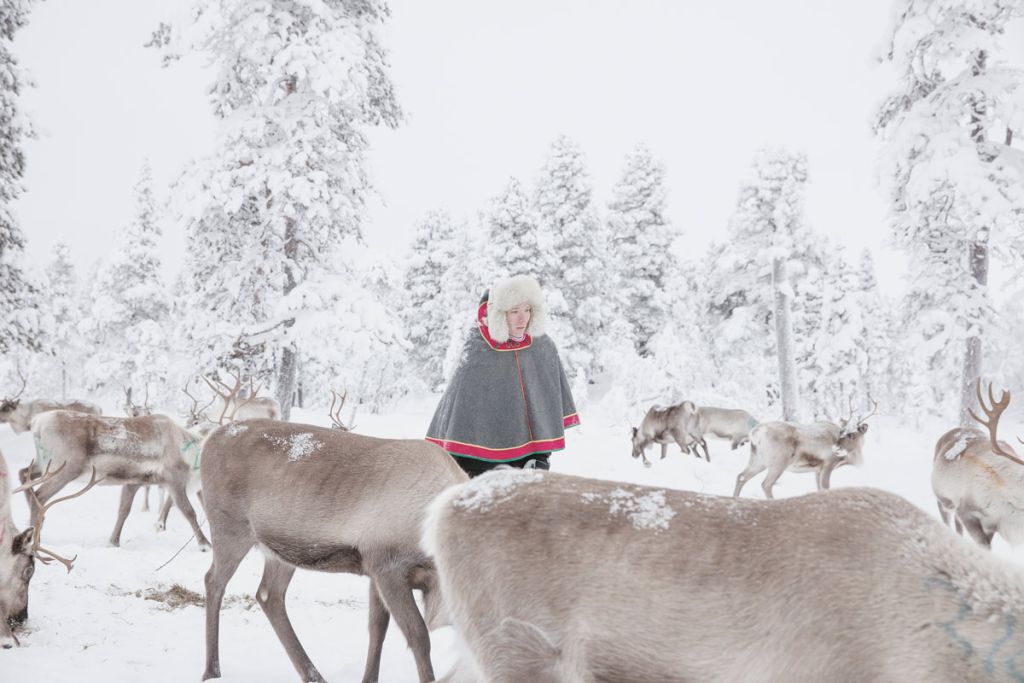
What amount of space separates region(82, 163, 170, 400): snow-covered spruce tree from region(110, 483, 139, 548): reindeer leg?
69.3 ft

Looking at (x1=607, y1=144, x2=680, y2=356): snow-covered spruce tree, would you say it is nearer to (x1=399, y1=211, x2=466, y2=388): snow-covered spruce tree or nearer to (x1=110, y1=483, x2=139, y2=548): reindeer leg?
(x1=399, y1=211, x2=466, y2=388): snow-covered spruce tree

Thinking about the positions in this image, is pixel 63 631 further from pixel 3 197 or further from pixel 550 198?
pixel 550 198

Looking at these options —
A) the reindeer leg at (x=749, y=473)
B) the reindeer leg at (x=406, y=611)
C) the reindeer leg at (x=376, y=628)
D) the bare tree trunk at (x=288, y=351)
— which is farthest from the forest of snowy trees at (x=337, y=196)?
the reindeer leg at (x=406, y=611)

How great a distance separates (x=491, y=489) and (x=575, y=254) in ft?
80.7

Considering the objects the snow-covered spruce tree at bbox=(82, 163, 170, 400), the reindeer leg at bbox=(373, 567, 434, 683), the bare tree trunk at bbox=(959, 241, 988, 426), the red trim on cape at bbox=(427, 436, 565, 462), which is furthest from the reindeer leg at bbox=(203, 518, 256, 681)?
the snow-covered spruce tree at bbox=(82, 163, 170, 400)

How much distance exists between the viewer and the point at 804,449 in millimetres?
10375

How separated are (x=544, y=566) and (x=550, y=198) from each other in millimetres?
25671

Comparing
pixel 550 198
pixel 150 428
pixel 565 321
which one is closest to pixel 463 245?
pixel 550 198

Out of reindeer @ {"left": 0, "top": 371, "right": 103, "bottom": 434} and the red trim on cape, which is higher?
the red trim on cape

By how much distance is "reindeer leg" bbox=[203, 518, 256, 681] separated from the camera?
380cm

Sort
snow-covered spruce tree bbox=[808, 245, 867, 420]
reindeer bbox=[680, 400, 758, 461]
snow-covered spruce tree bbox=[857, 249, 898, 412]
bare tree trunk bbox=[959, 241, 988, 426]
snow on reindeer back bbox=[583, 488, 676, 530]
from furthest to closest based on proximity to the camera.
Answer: snow-covered spruce tree bbox=[857, 249, 898, 412] → snow-covered spruce tree bbox=[808, 245, 867, 420] → reindeer bbox=[680, 400, 758, 461] → bare tree trunk bbox=[959, 241, 988, 426] → snow on reindeer back bbox=[583, 488, 676, 530]

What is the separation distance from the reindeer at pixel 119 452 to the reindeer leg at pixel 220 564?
3.88 metres

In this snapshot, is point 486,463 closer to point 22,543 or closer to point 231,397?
point 22,543

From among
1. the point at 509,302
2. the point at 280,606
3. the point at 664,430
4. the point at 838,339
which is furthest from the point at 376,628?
the point at 838,339
